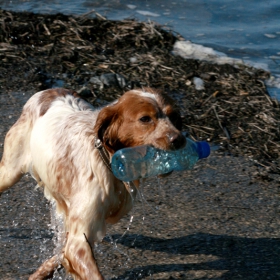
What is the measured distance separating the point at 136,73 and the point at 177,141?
3.69 metres

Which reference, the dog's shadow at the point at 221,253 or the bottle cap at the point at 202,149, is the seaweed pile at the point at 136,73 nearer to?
the dog's shadow at the point at 221,253

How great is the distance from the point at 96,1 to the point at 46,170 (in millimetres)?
5987

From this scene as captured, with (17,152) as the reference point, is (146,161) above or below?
above

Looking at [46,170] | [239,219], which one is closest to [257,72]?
[239,219]

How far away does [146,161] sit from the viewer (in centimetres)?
373

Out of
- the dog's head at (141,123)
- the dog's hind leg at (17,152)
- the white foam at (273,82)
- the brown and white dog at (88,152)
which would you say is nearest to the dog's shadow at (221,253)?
the brown and white dog at (88,152)

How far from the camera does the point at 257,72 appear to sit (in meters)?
7.67

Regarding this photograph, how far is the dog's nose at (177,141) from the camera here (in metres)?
3.64

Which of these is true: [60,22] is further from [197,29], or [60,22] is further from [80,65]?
[197,29]

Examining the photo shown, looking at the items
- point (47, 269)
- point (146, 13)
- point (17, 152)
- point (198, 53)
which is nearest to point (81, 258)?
point (47, 269)

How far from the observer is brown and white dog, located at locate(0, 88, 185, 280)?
12.4ft

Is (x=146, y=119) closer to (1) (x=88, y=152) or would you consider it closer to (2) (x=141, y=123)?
(2) (x=141, y=123)

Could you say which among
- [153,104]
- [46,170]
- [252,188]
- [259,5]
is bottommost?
[259,5]

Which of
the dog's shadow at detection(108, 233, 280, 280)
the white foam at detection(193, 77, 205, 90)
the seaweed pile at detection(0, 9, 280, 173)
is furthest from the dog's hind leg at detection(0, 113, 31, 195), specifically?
the white foam at detection(193, 77, 205, 90)
